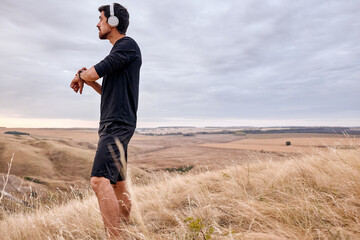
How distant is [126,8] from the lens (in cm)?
249

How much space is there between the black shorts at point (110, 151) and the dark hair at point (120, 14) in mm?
1065

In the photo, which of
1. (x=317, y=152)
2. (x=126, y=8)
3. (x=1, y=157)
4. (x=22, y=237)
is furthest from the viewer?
(x=1, y=157)

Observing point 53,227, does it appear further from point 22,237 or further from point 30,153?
point 30,153

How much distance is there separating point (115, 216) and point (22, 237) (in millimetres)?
1662

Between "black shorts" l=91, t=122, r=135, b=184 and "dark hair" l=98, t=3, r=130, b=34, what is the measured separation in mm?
1065

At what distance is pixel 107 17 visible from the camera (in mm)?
2422

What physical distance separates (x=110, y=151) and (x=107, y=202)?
455mm

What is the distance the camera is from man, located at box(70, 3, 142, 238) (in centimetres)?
205

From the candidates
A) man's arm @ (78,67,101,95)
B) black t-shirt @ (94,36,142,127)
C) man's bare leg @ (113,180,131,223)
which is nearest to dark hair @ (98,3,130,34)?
black t-shirt @ (94,36,142,127)

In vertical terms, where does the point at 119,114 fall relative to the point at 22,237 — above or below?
above

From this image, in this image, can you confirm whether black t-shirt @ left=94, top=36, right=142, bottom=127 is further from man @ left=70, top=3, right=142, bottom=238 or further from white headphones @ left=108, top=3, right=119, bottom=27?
white headphones @ left=108, top=3, right=119, bottom=27

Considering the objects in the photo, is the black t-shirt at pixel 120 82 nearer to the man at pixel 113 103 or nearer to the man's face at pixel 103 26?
the man at pixel 113 103

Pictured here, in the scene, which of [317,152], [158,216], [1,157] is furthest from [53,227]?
[1,157]

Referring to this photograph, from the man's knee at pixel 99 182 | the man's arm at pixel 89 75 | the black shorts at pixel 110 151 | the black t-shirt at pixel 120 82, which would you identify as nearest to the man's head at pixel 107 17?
the black t-shirt at pixel 120 82
